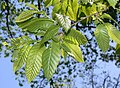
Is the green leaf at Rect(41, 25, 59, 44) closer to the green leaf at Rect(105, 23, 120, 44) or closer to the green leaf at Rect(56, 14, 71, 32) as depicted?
the green leaf at Rect(56, 14, 71, 32)

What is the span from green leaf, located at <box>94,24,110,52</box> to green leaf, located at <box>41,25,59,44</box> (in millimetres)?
175

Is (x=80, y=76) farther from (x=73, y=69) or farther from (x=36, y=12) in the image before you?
(x=36, y=12)

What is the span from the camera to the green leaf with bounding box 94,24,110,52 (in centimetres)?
116

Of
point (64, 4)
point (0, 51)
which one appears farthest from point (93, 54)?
point (64, 4)

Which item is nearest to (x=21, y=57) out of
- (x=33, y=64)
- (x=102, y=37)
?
(x=33, y=64)

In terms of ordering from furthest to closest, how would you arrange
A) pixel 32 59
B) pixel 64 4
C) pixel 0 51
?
pixel 0 51, pixel 64 4, pixel 32 59

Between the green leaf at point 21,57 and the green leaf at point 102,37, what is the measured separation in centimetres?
29

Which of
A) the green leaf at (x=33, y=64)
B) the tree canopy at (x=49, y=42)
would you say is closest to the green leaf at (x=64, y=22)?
the tree canopy at (x=49, y=42)

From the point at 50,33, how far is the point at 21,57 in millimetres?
157

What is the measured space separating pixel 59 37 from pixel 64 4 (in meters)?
0.32

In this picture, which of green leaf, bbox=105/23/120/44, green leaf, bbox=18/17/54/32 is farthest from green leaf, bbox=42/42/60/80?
green leaf, bbox=105/23/120/44

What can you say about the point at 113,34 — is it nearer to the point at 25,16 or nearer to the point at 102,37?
the point at 102,37

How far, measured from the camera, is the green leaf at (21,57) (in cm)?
117

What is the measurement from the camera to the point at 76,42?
1.16 metres
